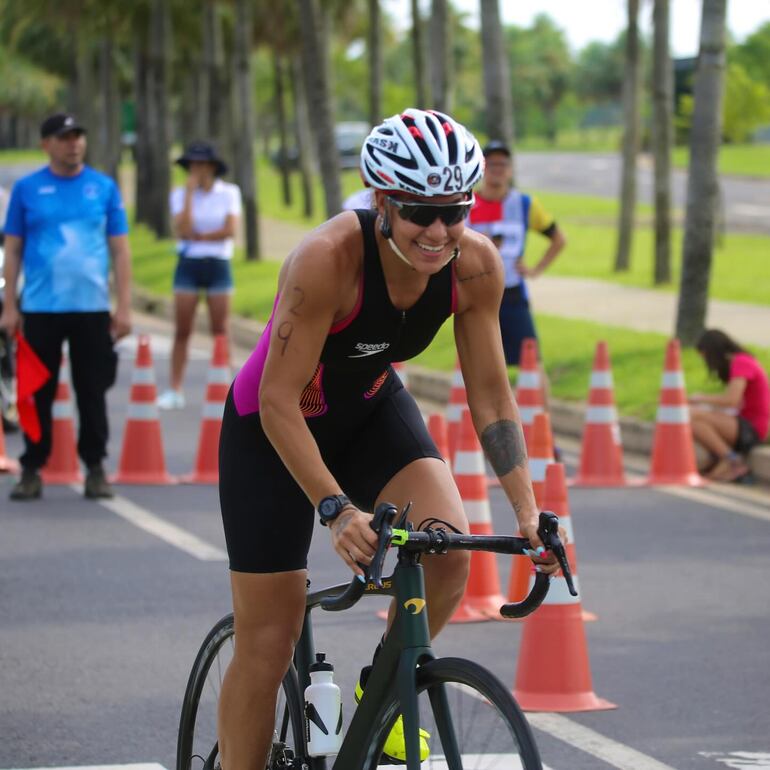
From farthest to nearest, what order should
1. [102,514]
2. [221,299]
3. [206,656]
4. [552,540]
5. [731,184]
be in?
1. [731,184]
2. [221,299]
3. [102,514]
4. [206,656]
5. [552,540]

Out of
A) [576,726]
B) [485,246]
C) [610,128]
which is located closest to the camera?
[485,246]

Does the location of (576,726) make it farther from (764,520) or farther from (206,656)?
(764,520)

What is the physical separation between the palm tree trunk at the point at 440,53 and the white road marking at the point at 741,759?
20.4m

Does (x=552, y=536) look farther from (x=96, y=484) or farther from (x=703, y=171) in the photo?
(x=703, y=171)

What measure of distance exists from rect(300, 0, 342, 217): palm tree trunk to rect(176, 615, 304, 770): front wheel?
18.9m

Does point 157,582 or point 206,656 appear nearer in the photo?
point 206,656

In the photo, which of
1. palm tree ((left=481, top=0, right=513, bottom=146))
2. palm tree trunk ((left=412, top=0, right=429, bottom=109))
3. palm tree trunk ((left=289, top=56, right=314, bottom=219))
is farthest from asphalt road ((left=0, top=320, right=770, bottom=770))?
palm tree trunk ((left=289, top=56, right=314, bottom=219))

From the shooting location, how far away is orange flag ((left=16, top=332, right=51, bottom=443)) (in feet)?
34.7

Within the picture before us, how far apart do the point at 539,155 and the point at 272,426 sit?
3135 inches

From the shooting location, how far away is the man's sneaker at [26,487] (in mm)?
10875

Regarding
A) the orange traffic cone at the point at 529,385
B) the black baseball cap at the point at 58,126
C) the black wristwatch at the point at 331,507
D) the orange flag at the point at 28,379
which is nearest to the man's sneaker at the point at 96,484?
the orange flag at the point at 28,379

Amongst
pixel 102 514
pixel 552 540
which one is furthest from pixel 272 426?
pixel 102 514

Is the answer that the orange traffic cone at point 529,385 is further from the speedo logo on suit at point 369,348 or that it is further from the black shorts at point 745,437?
the speedo logo on suit at point 369,348

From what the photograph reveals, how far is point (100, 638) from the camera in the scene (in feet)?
24.9
